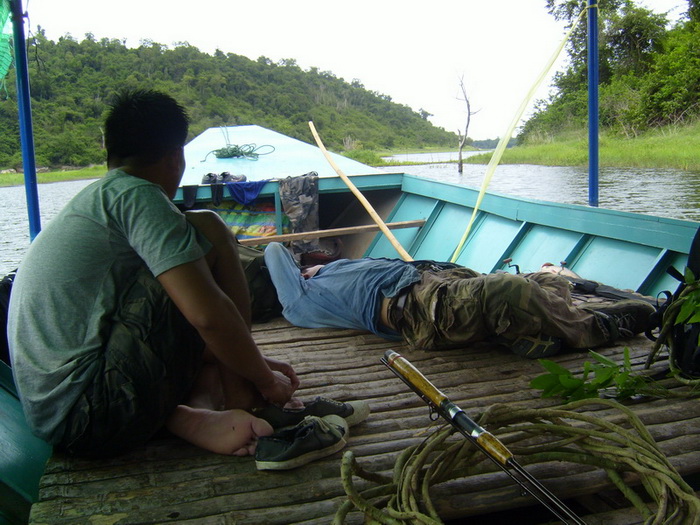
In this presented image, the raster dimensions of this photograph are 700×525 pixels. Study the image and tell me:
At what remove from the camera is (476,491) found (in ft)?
4.29

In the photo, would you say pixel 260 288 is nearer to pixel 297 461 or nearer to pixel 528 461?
pixel 297 461

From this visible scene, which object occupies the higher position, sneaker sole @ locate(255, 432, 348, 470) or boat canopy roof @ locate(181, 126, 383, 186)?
boat canopy roof @ locate(181, 126, 383, 186)

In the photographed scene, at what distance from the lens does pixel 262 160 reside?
7395mm

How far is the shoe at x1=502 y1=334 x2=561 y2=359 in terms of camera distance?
2289 millimetres

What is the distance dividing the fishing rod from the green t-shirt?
0.59 metres

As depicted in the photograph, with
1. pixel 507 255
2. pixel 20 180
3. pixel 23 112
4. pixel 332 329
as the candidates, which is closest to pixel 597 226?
pixel 507 255

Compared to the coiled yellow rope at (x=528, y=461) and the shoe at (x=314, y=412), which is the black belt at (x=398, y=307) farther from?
the coiled yellow rope at (x=528, y=461)

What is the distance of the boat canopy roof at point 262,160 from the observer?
6.44 metres

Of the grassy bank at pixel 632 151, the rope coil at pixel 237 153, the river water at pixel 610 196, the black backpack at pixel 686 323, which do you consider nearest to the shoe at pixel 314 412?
the black backpack at pixel 686 323

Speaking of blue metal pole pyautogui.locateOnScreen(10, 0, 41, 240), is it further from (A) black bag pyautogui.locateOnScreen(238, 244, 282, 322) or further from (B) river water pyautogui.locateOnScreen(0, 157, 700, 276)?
(B) river water pyautogui.locateOnScreen(0, 157, 700, 276)

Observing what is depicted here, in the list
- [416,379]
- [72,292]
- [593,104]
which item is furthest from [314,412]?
[593,104]

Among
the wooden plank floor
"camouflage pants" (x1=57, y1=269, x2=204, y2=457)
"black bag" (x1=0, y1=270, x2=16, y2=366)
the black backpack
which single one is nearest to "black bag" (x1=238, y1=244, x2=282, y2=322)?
the wooden plank floor

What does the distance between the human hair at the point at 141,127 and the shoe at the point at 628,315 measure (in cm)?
187

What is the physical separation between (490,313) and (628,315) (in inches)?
26.4
